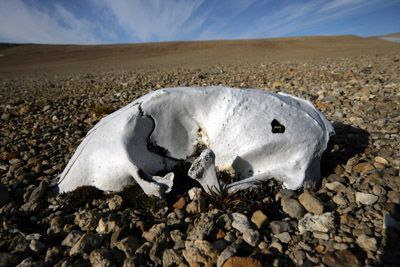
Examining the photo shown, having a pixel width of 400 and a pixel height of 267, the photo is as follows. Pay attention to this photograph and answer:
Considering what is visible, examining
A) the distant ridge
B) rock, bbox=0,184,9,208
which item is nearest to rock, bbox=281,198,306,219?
rock, bbox=0,184,9,208

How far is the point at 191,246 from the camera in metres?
2.15

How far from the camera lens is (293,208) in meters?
2.46

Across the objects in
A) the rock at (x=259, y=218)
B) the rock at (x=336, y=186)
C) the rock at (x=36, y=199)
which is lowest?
the rock at (x=336, y=186)

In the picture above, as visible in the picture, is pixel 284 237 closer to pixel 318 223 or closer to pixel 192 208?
pixel 318 223

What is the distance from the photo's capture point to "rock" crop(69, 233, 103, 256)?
220cm

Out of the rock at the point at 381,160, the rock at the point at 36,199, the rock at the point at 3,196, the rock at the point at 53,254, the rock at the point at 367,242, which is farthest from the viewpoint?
the rock at the point at 381,160

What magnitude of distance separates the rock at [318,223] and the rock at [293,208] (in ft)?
0.26

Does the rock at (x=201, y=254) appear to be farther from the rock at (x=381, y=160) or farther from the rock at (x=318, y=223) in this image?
the rock at (x=381, y=160)

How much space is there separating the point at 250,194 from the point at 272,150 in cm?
45

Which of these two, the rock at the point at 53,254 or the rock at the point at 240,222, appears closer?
the rock at the point at 53,254

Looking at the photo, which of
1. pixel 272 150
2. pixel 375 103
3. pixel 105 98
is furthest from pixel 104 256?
pixel 105 98

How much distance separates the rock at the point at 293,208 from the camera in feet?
7.95

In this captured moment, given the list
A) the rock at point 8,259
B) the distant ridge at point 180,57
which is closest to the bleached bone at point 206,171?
the rock at point 8,259

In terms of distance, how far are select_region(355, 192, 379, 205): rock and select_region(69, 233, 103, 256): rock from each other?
7.38ft
